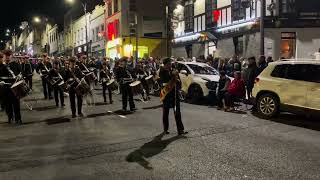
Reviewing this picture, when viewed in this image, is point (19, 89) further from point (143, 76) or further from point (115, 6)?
point (115, 6)

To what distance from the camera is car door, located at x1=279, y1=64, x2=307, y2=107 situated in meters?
11.8

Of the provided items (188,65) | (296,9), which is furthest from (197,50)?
(188,65)

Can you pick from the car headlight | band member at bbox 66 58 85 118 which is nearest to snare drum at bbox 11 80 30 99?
band member at bbox 66 58 85 118

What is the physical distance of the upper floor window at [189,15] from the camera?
35.0 meters

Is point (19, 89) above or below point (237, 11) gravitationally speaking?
below

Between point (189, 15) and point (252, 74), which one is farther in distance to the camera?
point (189, 15)

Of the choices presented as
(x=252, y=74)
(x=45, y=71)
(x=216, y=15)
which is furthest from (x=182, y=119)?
(x=216, y=15)

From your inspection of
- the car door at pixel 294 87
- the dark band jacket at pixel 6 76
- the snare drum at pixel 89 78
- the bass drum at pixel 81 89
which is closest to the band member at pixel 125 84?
the bass drum at pixel 81 89

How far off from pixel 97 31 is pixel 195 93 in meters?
37.6

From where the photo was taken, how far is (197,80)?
56.4 ft

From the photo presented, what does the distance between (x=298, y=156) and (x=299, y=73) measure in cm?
457

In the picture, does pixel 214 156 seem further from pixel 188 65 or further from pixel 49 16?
pixel 49 16

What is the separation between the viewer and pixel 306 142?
930 centimetres

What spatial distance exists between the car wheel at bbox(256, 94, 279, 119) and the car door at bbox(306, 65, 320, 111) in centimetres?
115
